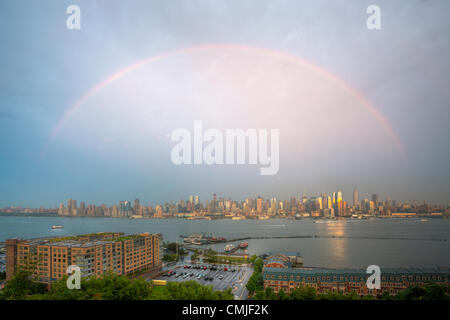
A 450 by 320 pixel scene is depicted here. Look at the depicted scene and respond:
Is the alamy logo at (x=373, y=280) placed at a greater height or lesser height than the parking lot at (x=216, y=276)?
greater

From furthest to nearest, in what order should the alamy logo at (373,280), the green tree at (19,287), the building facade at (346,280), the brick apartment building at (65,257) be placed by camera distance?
the brick apartment building at (65,257)
the building facade at (346,280)
the alamy logo at (373,280)
the green tree at (19,287)

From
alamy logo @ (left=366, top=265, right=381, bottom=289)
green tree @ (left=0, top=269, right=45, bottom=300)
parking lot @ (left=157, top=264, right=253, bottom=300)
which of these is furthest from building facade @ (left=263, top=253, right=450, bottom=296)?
green tree @ (left=0, top=269, right=45, bottom=300)

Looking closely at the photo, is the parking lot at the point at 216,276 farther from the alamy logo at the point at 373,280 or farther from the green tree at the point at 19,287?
the green tree at the point at 19,287

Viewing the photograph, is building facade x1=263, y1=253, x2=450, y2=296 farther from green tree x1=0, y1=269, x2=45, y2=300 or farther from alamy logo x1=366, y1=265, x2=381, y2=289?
green tree x1=0, y1=269, x2=45, y2=300

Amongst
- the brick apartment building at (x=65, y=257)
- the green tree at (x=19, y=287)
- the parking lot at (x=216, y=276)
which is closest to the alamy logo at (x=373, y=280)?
the parking lot at (x=216, y=276)

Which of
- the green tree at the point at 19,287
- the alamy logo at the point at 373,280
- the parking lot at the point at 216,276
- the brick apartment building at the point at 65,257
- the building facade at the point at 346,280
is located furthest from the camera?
the parking lot at the point at 216,276

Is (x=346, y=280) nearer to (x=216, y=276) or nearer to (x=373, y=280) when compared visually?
(x=373, y=280)

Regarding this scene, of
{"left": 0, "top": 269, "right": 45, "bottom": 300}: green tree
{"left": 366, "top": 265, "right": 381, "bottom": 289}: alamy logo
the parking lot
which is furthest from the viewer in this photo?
the parking lot

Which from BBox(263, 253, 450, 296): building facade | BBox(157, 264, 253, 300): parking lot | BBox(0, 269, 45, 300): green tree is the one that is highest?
BBox(0, 269, 45, 300): green tree
